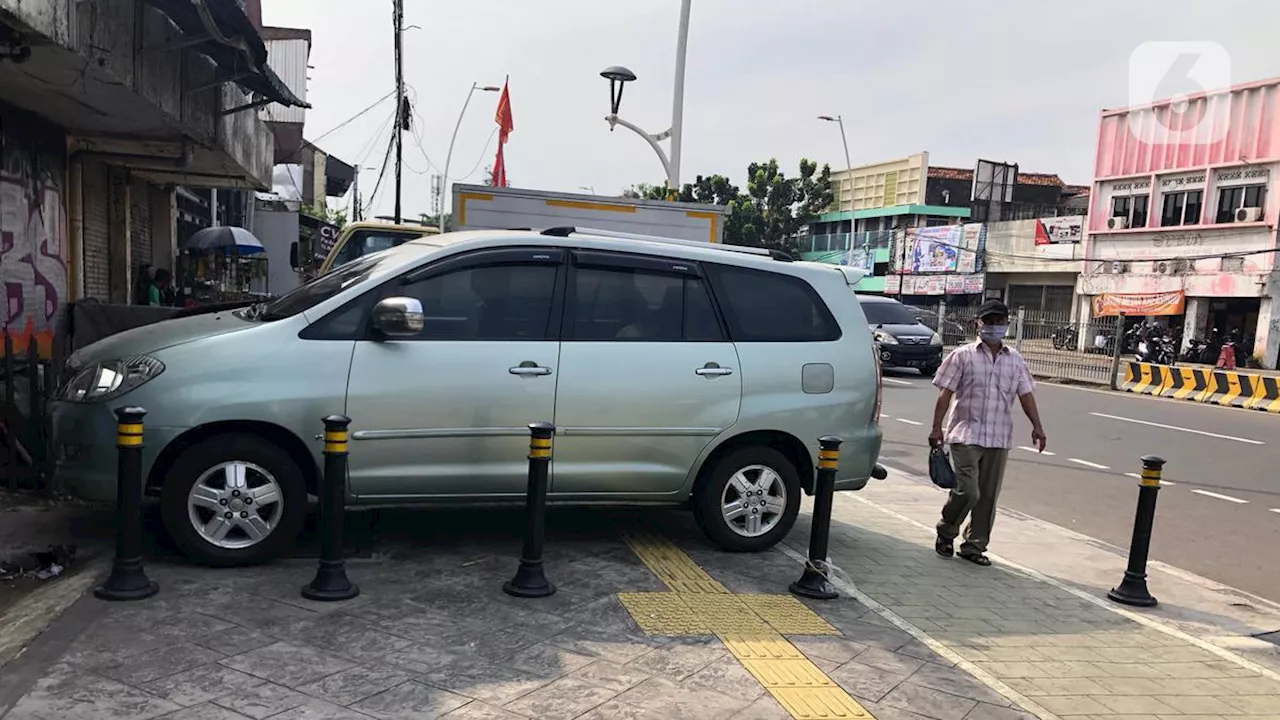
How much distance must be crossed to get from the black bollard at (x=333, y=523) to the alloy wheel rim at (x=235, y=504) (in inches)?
15.8

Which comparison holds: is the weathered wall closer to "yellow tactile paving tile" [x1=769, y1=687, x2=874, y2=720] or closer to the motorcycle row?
"yellow tactile paving tile" [x1=769, y1=687, x2=874, y2=720]

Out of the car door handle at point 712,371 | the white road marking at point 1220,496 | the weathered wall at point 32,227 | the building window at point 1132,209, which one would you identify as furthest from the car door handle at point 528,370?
the building window at point 1132,209

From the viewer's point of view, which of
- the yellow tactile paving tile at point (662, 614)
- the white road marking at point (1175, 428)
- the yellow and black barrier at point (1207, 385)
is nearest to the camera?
the yellow tactile paving tile at point (662, 614)

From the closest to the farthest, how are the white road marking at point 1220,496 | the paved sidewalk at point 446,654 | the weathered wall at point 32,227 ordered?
the paved sidewalk at point 446,654 → the weathered wall at point 32,227 → the white road marking at point 1220,496

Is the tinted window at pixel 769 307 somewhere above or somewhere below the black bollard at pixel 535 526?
above

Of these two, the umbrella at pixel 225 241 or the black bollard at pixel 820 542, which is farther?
the umbrella at pixel 225 241

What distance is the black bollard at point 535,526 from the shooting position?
4461 millimetres

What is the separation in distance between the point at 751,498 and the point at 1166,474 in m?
6.82

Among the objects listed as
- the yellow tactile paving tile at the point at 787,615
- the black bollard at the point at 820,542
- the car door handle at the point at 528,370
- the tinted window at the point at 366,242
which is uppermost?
the tinted window at the point at 366,242

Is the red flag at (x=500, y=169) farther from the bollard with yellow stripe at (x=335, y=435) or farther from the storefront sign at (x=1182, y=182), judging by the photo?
the storefront sign at (x=1182, y=182)

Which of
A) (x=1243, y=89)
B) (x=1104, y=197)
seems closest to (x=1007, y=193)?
(x=1104, y=197)

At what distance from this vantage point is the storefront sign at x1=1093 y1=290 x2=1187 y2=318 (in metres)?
29.0

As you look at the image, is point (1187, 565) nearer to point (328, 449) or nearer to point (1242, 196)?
point (328, 449)

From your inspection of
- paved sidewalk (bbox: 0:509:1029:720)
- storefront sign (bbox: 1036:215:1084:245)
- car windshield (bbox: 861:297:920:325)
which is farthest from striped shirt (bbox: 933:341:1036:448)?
storefront sign (bbox: 1036:215:1084:245)
